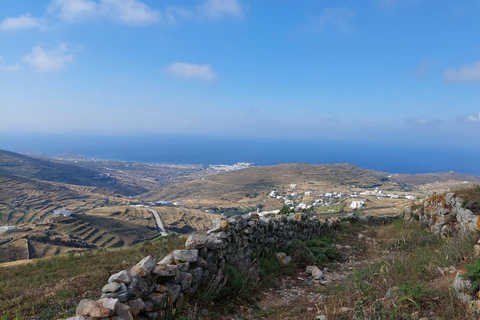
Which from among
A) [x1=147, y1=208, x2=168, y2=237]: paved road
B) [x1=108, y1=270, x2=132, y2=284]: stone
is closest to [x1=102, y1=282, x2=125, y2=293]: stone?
[x1=108, y1=270, x2=132, y2=284]: stone

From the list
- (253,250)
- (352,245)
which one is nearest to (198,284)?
(253,250)

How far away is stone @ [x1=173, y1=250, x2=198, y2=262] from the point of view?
5.18 metres

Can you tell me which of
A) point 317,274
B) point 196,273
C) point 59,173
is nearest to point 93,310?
point 196,273

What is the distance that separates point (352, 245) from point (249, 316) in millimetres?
7785

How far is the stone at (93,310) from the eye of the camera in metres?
3.16

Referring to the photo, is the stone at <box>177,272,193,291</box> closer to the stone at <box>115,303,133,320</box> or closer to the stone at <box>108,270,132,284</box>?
the stone at <box>108,270,132,284</box>

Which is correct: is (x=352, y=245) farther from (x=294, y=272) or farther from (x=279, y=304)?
(x=279, y=304)

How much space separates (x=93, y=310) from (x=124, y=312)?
0.40 meters

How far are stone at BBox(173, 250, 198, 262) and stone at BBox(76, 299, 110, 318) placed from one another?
77.4 inches

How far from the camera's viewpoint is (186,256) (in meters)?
5.20

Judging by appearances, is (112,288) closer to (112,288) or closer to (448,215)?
(112,288)

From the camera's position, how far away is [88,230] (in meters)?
50.9

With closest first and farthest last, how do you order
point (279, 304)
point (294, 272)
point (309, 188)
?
point (279, 304)
point (294, 272)
point (309, 188)

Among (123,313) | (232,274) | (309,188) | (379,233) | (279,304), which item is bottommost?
(309,188)
